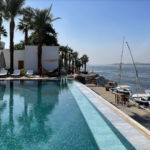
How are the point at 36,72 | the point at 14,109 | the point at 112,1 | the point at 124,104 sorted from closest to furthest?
the point at 14,109 → the point at 124,104 → the point at 112,1 → the point at 36,72

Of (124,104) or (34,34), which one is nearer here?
(124,104)

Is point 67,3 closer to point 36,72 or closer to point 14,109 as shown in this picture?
point 36,72

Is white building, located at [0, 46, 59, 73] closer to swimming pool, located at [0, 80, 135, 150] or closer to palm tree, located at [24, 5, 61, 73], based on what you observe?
palm tree, located at [24, 5, 61, 73]

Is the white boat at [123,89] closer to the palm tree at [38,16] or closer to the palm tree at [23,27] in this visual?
the palm tree at [38,16]

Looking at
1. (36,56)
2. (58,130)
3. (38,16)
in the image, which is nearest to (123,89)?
(36,56)

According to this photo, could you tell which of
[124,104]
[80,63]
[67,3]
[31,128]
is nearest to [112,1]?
[67,3]

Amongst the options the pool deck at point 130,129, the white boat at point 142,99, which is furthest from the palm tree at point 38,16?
the pool deck at point 130,129

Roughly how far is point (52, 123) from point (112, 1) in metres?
13.5

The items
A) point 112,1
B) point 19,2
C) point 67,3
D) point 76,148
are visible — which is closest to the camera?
point 76,148

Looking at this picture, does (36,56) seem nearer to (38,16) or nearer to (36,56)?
(36,56)

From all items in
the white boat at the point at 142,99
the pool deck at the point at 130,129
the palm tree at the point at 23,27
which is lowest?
the white boat at the point at 142,99

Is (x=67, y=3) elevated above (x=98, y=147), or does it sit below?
above

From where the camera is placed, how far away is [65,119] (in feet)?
16.8

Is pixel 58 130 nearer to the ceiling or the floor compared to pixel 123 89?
nearer to the ceiling
